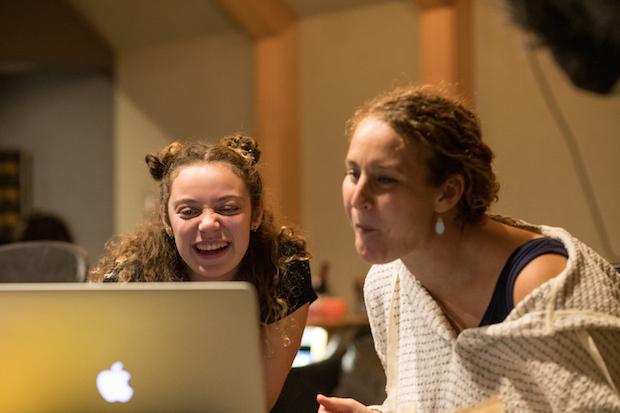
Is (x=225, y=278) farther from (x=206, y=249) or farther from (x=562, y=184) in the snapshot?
(x=562, y=184)

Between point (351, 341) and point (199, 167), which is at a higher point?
point (199, 167)

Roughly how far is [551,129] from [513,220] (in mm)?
4055

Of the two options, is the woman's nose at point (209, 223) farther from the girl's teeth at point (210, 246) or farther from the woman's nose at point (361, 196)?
the woman's nose at point (361, 196)

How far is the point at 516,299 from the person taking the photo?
1.58 metres

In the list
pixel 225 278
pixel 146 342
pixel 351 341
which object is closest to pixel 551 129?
pixel 351 341

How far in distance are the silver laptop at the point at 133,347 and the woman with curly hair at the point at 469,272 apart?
0.72 ft

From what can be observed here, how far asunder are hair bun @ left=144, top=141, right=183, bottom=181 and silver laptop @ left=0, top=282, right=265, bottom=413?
28.2 inches

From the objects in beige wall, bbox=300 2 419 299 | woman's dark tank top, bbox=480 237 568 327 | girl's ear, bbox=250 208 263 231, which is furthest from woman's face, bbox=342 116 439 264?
beige wall, bbox=300 2 419 299

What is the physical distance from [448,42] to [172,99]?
9.36 ft

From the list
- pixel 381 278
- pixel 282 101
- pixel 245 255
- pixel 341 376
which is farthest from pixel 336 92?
pixel 381 278

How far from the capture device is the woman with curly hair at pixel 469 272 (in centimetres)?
152

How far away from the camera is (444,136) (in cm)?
159

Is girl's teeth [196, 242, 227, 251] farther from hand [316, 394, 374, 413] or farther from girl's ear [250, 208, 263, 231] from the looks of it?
hand [316, 394, 374, 413]

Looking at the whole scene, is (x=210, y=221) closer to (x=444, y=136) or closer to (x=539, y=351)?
(x=444, y=136)
